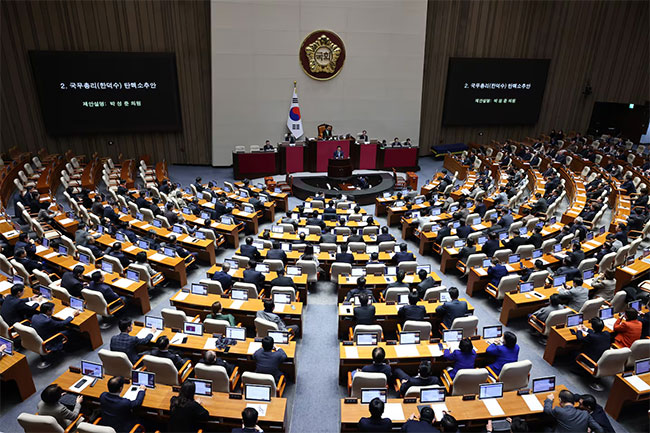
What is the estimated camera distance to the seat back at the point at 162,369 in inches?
227

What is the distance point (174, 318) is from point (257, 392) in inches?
98.4

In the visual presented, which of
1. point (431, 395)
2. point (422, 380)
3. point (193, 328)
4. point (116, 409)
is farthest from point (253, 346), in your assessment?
point (431, 395)

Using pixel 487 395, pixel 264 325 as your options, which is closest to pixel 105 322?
pixel 264 325

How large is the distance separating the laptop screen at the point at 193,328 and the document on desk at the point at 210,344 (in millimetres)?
237

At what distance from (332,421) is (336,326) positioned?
253 centimetres

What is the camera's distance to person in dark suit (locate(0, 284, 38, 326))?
23.6ft

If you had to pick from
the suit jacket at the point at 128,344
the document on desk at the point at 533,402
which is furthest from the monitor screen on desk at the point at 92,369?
the document on desk at the point at 533,402

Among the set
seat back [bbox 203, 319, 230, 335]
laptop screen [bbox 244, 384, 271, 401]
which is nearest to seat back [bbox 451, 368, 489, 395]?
laptop screen [bbox 244, 384, 271, 401]

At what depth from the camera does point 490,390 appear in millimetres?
5535

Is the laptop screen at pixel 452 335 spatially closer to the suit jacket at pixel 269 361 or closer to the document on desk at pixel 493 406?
the document on desk at pixel 493 406

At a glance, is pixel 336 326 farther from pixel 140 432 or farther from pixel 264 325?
pixel 140 432

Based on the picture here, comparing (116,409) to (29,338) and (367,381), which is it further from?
(367,381)

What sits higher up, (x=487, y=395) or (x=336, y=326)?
(x=487, y=395)

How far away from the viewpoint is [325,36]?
65.0ft
